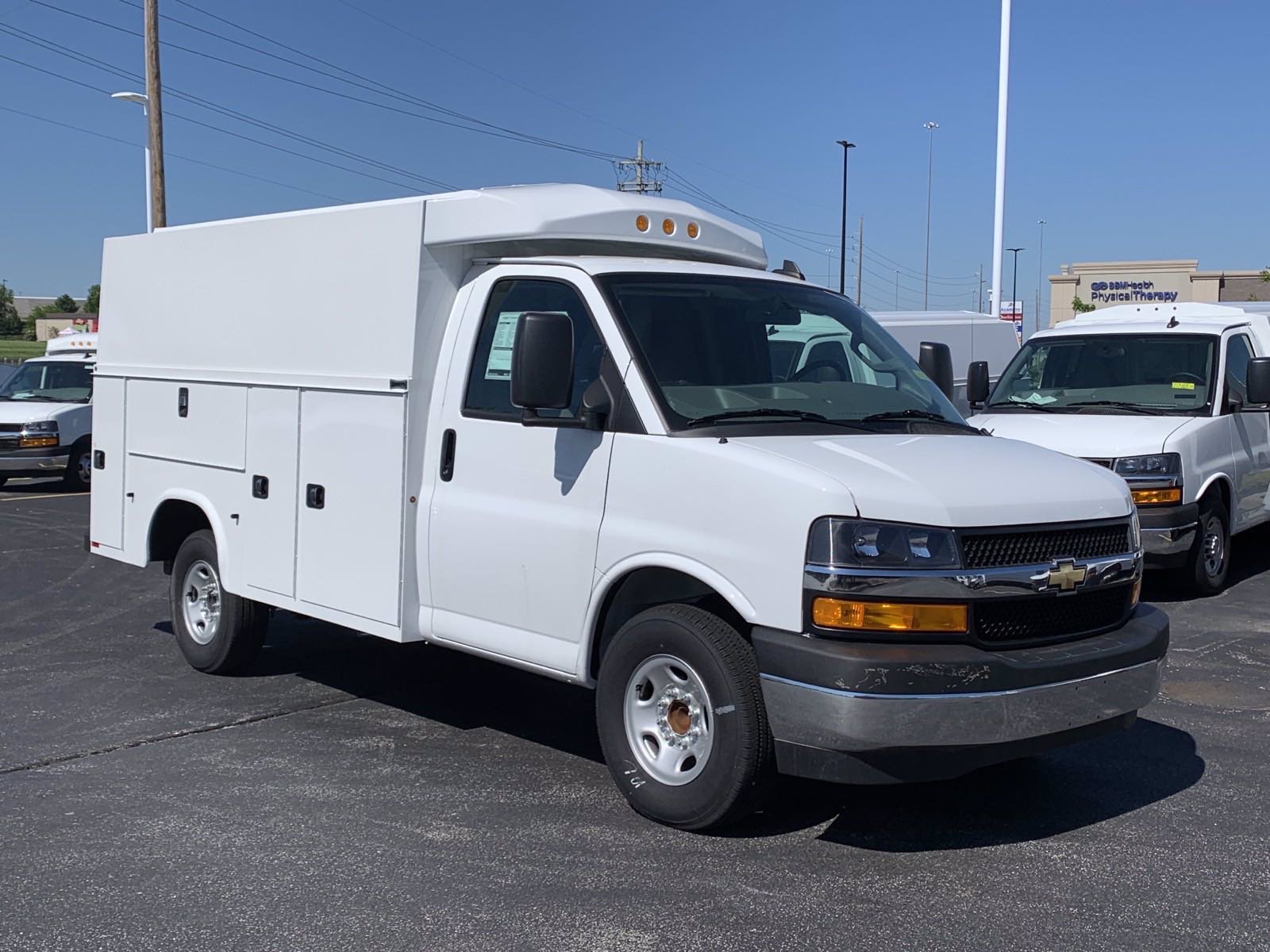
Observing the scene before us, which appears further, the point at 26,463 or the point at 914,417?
the point at 26,463

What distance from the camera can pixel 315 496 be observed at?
21.8 ft

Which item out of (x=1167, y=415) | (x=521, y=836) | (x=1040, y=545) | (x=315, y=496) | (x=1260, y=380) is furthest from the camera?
(x=1167, y=415)

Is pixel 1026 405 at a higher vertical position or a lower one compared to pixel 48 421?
higher

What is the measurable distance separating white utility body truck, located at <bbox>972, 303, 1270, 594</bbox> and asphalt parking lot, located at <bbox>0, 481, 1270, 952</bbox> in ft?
7.19

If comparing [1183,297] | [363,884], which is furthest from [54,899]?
[1183,297]

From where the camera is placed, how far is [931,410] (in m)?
5.90

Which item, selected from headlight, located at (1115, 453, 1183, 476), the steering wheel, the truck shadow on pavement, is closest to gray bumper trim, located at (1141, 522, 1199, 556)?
headlight, located at (1115, 453, 1183, 476)

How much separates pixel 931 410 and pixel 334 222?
2947mm

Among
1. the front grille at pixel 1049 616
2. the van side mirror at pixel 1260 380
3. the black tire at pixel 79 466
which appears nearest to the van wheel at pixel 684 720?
the front grille at pixel 1049 616

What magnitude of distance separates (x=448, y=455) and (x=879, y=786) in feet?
7.69

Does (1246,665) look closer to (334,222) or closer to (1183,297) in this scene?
(334,222)

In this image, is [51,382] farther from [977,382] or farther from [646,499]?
[646,499]

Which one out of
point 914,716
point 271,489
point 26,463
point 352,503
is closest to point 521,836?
point 914,716

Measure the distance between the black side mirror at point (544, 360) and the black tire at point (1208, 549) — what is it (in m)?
6.35
